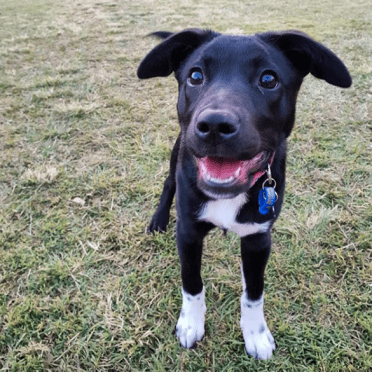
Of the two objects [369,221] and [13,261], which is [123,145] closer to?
[13,261]

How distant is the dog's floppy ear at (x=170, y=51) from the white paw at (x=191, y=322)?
134cm

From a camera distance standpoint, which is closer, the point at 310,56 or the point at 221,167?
the point at 221,167

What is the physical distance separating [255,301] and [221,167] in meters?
0.90

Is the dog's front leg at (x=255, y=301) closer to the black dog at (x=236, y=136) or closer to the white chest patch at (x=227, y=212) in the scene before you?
A: the black dog at (x=236, y=136)

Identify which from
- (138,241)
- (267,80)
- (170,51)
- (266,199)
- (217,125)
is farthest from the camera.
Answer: (138,241)

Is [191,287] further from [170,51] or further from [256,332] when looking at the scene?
[170,51]

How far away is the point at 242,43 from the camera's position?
168 centimetres

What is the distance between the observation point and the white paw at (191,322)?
6.80 feet

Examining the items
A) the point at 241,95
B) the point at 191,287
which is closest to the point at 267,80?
the point at 241,95

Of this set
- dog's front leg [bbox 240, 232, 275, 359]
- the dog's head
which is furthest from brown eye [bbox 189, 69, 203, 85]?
dog's front leg [bbox 240, 232, 275, 359]

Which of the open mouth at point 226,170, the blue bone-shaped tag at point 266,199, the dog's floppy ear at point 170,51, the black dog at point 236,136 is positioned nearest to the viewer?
the black dog at point 236,136

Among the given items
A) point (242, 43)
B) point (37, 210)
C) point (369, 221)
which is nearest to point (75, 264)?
point (37, 210)

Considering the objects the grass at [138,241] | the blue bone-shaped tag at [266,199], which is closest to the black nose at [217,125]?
the blue bone-shaped tag at [266,199]

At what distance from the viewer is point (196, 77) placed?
69.5 inches
